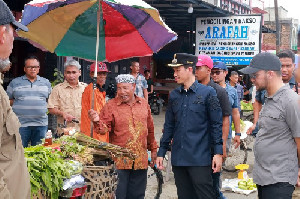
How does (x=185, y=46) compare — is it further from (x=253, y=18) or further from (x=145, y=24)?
(x=145, y=24)

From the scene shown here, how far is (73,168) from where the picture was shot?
3.80 meters

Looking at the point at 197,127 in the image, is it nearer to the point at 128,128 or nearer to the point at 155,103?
the point at 128,128

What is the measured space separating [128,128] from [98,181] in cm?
142

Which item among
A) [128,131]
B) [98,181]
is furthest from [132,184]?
[98,181]

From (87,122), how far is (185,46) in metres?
19.3

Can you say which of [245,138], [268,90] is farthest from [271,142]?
[245,138]

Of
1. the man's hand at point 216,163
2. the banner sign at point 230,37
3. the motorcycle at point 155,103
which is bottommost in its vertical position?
the motorcycle at point 155,103

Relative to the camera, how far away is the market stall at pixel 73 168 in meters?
3.56

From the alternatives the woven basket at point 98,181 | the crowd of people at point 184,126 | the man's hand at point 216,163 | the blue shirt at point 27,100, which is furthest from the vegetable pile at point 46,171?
the blue shirt at point 27,100

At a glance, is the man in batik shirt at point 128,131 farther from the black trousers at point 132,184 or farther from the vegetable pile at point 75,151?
the vegetable pile at point 75,151

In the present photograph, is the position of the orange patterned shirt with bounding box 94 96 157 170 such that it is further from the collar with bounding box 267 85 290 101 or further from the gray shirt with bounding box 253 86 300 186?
the collar with bounding box 267 85 290 101

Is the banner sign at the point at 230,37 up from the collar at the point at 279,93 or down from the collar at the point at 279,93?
up

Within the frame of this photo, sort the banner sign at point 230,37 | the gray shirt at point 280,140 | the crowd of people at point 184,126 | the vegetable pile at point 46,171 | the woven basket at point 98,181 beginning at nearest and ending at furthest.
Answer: the crowd of people at point 184,126 < the vegetable pile at point 46,171 < the woven basket at point 98,181 < the gray shirt at point 280,140 < the banner sign at point 230,37

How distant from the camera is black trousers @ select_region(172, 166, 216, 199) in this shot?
4977 mm
